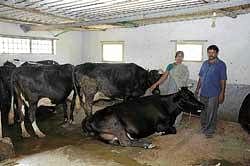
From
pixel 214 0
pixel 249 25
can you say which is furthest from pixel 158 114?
pixel 249 25

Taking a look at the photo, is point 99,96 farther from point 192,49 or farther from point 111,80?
point 192,49

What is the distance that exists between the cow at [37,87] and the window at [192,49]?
3589 mm

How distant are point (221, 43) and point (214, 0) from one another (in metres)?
2.99

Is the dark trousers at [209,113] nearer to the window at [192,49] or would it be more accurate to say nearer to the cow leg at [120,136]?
the cow leg at [120,136]

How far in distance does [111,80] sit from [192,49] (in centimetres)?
275

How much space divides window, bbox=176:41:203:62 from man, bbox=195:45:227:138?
248cm

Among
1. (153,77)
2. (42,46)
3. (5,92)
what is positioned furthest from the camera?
(42,46)

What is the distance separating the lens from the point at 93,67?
6.59 m

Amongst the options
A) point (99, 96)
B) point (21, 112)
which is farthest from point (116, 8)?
point (21, 112)

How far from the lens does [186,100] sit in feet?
17.2

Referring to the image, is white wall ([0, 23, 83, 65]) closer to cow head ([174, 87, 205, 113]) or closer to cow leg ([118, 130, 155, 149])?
cow leg ([118, 130, 155, 149])

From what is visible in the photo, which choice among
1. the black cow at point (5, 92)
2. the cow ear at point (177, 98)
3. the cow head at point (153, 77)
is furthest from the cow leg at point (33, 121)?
the cow head at point (153, 77)

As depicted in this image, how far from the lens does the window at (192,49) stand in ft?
25.1

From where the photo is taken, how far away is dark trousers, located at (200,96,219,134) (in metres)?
5.12
